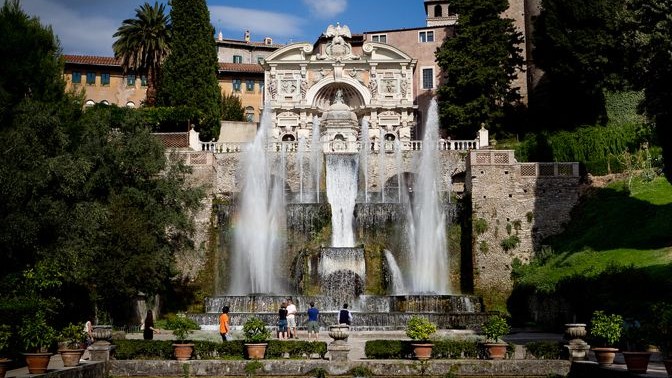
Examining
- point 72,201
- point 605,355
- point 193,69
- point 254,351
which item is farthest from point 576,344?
point 193,69

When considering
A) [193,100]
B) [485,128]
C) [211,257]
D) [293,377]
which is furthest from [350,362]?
[193,100]

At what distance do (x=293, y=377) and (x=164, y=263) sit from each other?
13.3m

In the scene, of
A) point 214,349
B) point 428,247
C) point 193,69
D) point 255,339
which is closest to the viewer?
point 255,339

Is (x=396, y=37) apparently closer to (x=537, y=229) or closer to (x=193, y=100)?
(x=193, y=100)

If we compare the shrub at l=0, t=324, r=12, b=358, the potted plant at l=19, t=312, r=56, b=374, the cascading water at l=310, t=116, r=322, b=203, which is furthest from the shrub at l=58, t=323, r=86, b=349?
the cascading water at l=310, t=116, r=322, b=203

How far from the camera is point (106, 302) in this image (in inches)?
1170

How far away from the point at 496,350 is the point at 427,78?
4412 cm

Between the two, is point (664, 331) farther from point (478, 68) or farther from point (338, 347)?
point (478, 68)

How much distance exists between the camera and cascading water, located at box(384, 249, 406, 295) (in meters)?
37.7

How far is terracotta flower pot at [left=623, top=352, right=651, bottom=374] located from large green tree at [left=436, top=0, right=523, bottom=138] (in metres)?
33.0

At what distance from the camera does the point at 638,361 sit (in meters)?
16.5

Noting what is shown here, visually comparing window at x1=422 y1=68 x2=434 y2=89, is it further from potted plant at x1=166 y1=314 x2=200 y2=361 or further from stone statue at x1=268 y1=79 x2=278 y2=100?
potted plant at x1=166 y1=314 x2=200 y2=361

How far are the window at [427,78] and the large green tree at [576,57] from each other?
1440 cm

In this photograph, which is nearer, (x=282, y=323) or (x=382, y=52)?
(x=282, y=323)
